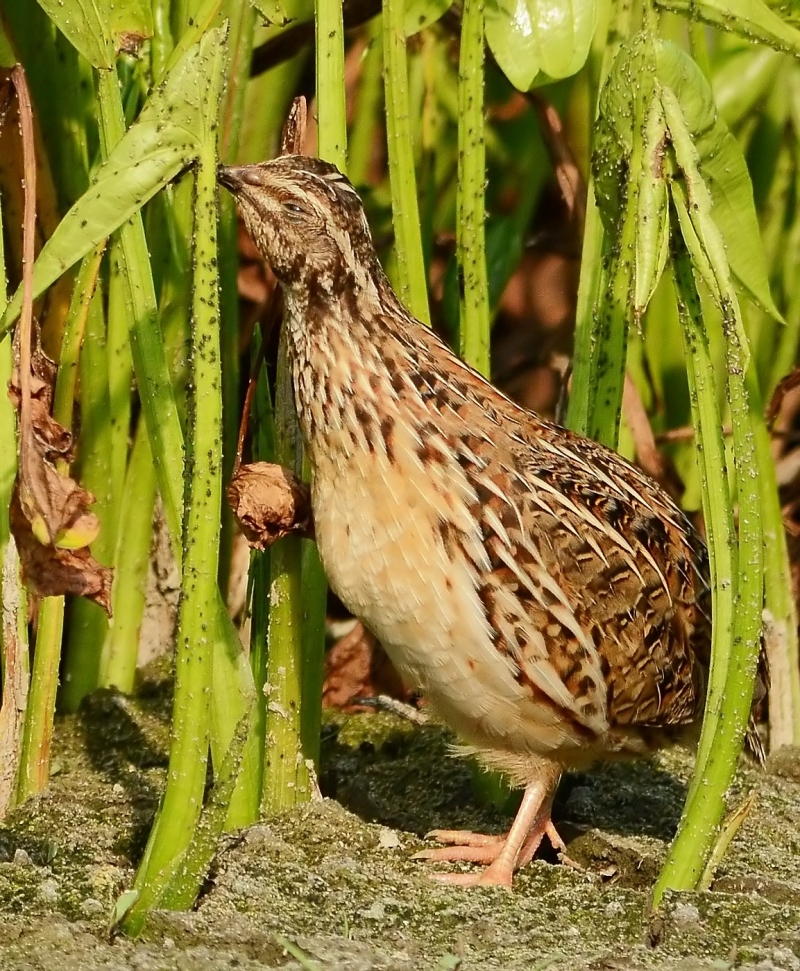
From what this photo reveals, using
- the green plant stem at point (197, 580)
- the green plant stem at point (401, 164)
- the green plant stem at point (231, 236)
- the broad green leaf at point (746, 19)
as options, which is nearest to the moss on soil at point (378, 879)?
the green plant stem at point (197, 580)

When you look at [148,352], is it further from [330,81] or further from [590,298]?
[590,298]

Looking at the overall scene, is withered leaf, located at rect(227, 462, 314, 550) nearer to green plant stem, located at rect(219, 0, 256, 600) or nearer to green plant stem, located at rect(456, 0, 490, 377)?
green plant stem, located at rect(219, 0, 256, 600)

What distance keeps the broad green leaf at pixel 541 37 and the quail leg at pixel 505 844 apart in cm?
130

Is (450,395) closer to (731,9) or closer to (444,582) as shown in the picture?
(444,582)

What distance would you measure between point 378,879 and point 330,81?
4.55 feet

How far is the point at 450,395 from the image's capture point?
8.26 ft

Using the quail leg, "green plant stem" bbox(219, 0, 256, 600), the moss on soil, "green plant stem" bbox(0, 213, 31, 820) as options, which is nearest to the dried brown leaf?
the moss on soil

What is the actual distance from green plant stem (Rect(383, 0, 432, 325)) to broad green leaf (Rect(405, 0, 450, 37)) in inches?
5.7

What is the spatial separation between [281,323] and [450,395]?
14.8 inches

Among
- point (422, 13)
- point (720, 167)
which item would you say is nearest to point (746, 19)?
point (720, 167)

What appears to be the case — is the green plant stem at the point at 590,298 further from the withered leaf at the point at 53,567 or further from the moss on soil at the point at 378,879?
the withered leaf at the point at 53,567

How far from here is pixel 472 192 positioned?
265 cm

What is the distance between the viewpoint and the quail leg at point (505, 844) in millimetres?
2580

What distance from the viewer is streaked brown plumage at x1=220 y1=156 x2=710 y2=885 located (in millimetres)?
2426
